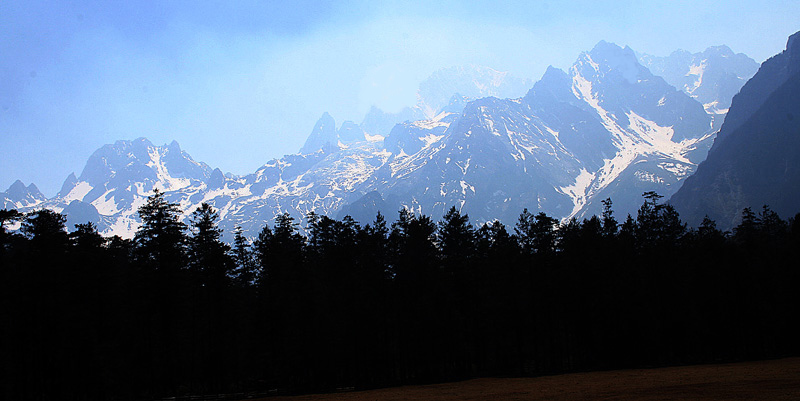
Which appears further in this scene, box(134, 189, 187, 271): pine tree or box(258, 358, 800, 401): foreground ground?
box(134, 189, 187, 271): pine tree

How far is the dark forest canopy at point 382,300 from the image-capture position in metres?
49.2

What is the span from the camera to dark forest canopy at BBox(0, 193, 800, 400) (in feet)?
161

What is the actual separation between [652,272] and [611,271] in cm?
495

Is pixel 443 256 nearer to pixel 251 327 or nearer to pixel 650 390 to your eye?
pixel 251 327

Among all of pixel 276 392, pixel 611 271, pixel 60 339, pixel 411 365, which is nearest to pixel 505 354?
pixel 411 365

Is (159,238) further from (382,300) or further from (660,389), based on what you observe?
(660,389)

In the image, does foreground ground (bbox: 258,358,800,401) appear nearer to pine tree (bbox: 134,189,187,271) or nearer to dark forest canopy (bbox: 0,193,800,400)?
dark forest canopy (bbox: 0,193,800,400)

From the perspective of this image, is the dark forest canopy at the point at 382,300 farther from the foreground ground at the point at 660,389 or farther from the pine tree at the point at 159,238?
the foreground ground at the point at 660,389

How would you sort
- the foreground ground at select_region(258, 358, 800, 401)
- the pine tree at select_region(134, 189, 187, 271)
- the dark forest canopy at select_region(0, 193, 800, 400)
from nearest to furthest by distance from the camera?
1. the foreground ground at select_region(258, 358, 800, 401)
2. the dark forest canopy at select_region(0, 193, 800, 400)
3. the pine tree at select_region(134, 189, 187, 271)

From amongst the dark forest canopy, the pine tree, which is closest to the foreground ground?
the dark forest canopy

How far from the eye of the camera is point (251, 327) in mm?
61188

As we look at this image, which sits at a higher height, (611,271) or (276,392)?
(611,271)


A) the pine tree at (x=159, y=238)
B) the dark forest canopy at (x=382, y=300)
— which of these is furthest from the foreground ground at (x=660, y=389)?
the pine tree at (x=159, y=238)

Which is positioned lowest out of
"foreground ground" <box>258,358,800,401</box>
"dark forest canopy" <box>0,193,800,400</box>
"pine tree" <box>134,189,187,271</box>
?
"foreground ground" <box>258,358,800,401</box>
